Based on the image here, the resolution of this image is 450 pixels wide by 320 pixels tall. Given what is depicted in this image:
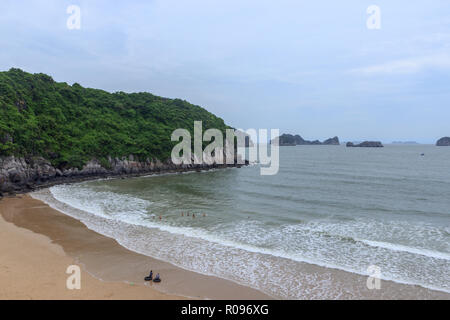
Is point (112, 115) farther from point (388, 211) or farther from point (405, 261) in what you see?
point (405, 261)

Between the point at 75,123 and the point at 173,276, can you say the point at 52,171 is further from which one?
the point at 173,276

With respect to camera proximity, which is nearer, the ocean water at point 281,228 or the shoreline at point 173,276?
the shoreline at point 173,276

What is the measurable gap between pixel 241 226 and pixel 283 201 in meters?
9.67

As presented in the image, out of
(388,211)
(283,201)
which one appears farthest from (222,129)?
(388,211)

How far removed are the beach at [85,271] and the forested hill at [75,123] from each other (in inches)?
834

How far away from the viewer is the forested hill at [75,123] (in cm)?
3775

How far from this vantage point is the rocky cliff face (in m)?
31.7
